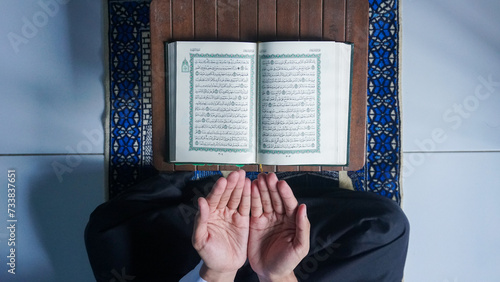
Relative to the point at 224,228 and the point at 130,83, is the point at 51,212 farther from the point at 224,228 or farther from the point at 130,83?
the point at 224,228

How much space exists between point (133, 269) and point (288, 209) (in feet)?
1.62

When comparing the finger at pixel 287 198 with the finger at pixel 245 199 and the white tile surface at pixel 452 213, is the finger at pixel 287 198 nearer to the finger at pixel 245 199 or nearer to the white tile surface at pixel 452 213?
the finger at pixel 245 199

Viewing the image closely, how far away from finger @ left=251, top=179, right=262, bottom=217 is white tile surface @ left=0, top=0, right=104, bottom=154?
737 millimetres

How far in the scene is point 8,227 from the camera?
1.29 m

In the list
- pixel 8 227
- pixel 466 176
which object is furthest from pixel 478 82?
pixel 8 227

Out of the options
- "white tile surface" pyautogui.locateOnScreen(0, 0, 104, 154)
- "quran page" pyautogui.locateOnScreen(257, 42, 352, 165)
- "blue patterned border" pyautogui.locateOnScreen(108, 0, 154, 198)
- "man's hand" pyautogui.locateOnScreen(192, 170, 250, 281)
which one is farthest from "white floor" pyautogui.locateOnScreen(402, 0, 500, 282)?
"white tile surface" pyautogui.locateOnScreen(0, 0, 104, 154)

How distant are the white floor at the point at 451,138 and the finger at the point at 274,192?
69 cm

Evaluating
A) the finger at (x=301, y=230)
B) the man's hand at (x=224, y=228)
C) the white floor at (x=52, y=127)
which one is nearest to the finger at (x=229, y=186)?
the man's hand at (x=224, y=228)

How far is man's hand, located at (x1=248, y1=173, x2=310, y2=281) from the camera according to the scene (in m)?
0.71

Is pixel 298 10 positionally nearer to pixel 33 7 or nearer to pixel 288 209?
pixel 288 209

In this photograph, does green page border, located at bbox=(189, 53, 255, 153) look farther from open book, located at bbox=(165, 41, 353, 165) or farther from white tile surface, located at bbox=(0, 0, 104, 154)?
white tile surface, located at bbox=(0, 0, 104, 154)

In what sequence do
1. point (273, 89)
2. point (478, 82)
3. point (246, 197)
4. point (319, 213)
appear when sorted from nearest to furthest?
point (246, 197)
point (273, 89)
point (319, 213)
point (478, 82)

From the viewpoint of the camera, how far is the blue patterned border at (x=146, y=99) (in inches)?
47.8

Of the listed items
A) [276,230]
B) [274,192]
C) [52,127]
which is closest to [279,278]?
[276,230]
